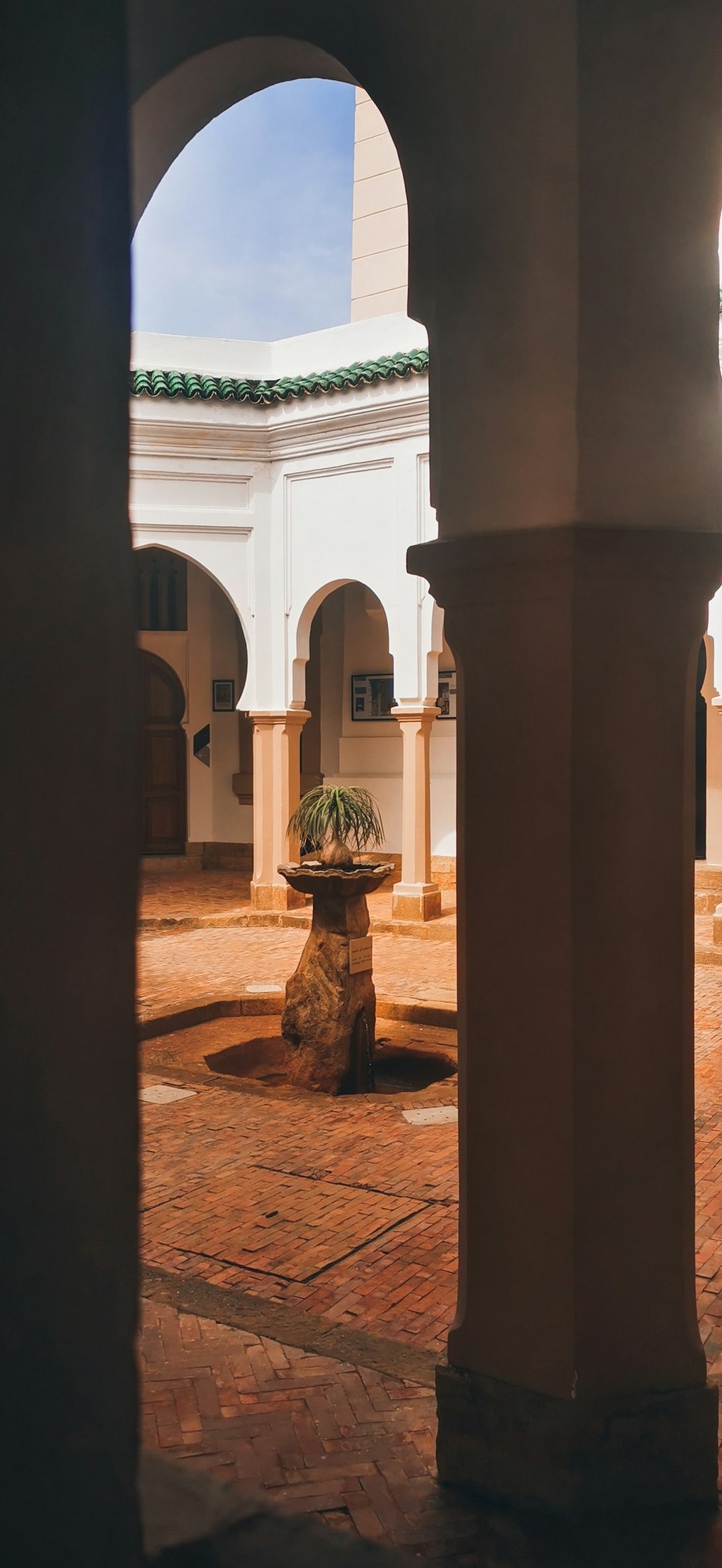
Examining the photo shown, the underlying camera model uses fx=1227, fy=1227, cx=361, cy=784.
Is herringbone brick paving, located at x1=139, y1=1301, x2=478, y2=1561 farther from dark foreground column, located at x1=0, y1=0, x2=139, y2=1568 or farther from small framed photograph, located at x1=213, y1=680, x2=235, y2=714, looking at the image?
small framed photograph, located at x1=213, y1=680, x2=235, y2=714

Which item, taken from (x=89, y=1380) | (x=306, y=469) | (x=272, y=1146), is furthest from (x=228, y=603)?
(x=89, y=1380)

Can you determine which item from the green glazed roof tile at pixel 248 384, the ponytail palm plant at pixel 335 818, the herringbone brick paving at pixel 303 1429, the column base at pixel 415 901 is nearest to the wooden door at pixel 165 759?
the green glazed roof tile at pixel 248 384

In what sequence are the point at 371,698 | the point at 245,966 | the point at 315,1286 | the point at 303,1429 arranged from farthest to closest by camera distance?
the point at 371,698, the point at 245,966, the point at 315,1286, the point at 303,1429

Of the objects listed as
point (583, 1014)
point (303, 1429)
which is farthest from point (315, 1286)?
point (583, 1014)

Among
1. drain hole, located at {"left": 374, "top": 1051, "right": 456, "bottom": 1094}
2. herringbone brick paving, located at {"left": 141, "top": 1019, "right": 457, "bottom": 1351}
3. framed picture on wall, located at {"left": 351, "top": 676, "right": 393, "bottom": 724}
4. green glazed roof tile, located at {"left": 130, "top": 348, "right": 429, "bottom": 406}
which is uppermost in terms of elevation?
green glazed roof tile, located at {"left": 130, "top": 348, "right": 429, "bottom": 406}

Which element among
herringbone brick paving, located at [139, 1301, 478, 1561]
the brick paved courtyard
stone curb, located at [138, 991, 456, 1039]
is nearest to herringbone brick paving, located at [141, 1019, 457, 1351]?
the brick paved courtyard

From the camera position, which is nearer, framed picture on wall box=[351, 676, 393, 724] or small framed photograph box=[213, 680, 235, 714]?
framed picture on wall box=[351, 676, 393, 724]

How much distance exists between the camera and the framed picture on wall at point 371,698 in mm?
17125

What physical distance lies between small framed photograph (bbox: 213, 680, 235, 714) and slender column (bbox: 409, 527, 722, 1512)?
15095 mm

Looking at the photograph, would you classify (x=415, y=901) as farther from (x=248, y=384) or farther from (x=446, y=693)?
(x=248, y=384)

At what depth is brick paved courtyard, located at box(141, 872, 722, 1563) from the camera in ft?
10.6

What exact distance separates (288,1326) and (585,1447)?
1.55m

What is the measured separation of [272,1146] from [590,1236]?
3.56 meters

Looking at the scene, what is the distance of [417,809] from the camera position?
13359 mm
